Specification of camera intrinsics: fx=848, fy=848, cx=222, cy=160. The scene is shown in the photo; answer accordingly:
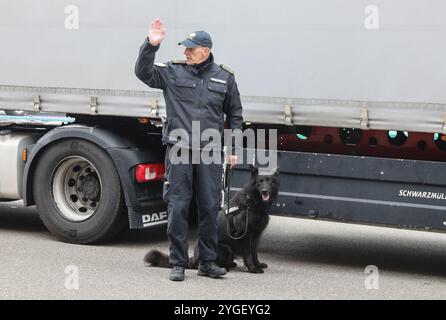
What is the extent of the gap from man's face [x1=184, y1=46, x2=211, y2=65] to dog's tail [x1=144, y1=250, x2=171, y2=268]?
1680 millimetres

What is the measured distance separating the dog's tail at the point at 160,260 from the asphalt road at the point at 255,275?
6cm

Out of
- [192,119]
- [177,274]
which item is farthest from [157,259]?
[192,119]

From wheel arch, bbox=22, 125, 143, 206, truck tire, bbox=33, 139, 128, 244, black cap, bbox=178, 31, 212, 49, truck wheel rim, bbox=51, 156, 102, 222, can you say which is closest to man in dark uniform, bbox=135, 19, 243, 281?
black cap, bbox=178, 31, 212, 49

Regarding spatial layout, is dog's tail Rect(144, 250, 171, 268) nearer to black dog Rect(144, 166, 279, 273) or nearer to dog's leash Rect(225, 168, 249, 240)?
black dog Rect(144, 166, 279, 273)

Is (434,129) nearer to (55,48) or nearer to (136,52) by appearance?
(136,52)

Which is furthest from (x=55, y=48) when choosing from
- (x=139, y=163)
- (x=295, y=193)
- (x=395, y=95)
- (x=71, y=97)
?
(x=395, y=95)

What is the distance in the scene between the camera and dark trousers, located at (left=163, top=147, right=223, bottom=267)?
22.5ft

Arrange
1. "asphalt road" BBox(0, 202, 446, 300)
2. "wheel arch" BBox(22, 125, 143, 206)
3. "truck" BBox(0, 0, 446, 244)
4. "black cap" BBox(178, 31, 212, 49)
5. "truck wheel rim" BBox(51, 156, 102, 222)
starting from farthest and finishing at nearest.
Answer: "truck wheel rim" BBox(51, 156, 102, 222), "wheel arch" BBox(22, 125, 143, 206), "truck" BBox(0, 0, 446, 244), "black cap" BBox(178, 31, 212, 49), "asphalt road" BBox(0, 202, 446, 300)

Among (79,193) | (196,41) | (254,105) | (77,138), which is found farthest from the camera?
(79,193)

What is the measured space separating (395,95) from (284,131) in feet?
3.83

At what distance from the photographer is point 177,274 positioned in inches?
269

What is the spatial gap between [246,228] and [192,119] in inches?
43.6

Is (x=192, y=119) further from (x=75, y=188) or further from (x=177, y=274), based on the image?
(x=75, y=188)

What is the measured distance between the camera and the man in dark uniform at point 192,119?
6.81 meters
